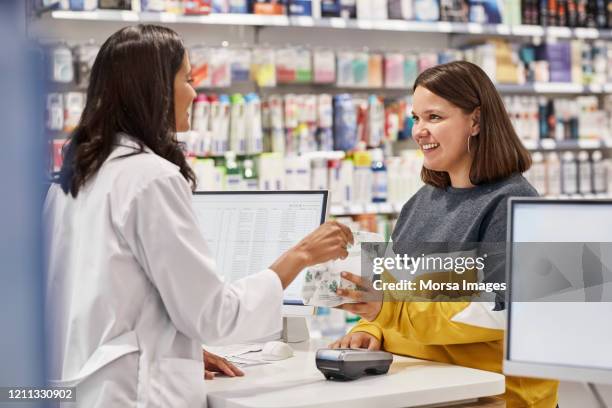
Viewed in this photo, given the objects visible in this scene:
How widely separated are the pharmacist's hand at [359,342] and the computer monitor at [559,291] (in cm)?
66

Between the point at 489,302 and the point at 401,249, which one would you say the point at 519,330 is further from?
the point at 401,249

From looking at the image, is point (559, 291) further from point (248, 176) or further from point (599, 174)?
point (599, 174)

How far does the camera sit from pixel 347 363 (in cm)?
199

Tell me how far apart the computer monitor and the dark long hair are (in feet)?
2.55

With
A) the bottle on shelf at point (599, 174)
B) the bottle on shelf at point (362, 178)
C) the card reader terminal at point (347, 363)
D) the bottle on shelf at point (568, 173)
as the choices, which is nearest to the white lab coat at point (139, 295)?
the card reader terminal at point (347, 363)

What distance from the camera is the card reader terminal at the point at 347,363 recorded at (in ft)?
6.53

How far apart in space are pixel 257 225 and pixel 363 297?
54 cm

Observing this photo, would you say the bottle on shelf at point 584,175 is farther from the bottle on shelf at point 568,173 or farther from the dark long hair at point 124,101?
the dark long hair at point 124,101

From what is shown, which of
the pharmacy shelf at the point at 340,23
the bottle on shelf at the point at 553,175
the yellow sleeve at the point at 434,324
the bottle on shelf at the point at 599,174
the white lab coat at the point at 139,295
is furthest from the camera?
the bottle on shelf at the point at 599,174

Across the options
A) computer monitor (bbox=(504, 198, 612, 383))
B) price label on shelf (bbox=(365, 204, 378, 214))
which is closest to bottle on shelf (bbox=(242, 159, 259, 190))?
price label on shelf (bbox=(365, 204, 378, 214))

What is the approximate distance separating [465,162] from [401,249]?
0.32m

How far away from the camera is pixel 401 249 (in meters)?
2.60

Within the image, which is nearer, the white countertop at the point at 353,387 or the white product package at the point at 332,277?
the white countertop at the point at 353,387

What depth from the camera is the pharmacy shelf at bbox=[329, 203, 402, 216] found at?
16.3ft
